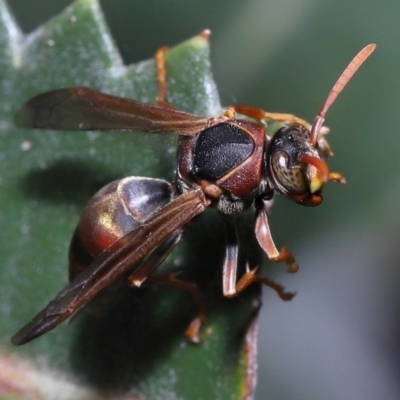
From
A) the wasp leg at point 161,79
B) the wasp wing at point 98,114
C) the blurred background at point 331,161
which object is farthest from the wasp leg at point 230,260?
the blurred background at point 331,161

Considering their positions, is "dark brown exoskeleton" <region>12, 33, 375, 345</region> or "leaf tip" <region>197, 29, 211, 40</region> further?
"leaf tip" <region>197, 29, 211, 40</region>

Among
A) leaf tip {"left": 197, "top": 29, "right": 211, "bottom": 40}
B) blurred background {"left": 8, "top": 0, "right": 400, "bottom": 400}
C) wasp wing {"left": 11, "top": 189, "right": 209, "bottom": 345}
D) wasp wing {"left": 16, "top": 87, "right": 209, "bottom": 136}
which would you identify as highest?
leaf tip {"left": 197, "top": 29, "right": 211, "bottom": 40}

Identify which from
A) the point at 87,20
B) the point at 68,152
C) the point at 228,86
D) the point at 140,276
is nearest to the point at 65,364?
the point at 140,276

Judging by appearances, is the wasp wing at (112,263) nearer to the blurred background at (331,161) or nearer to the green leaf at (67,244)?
the green leaf at (67,244)

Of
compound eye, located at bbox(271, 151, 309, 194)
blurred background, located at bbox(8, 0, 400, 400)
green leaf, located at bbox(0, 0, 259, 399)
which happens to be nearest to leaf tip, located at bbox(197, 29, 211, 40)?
green leaf, located at bbox(0, 0, 259, 399)

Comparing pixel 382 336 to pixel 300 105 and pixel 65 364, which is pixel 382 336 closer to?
pixel 300 105

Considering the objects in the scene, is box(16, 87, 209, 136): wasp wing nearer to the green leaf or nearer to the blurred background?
the green leaf
